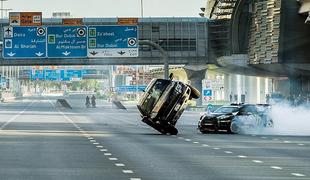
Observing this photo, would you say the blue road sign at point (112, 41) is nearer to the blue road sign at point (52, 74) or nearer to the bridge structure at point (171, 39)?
the bridge structure at point (171, 39)

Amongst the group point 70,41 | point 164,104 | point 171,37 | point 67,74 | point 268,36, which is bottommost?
point 164,104

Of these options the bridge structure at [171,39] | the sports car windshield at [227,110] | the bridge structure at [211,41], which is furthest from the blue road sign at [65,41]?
the sports car windshield at [227,110]

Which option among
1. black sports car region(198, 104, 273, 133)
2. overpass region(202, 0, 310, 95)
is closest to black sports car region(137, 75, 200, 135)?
black sports car region(198, 104, 273, 133)

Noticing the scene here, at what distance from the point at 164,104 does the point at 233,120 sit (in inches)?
144

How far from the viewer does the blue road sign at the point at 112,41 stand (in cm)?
6281

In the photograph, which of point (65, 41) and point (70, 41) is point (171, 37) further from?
point (65, 41)

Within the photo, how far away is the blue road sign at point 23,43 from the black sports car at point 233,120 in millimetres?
28955

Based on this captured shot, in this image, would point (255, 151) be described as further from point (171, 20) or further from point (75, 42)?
point (171, 20)

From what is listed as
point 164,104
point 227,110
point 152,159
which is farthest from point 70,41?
point 152,159

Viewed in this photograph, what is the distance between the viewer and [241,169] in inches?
704

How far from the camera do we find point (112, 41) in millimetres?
63250

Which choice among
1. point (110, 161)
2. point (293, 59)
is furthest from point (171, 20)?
point (110, 161)

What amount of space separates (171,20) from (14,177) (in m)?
68.9

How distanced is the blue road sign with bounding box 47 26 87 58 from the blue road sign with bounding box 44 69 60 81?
80.9 meters
